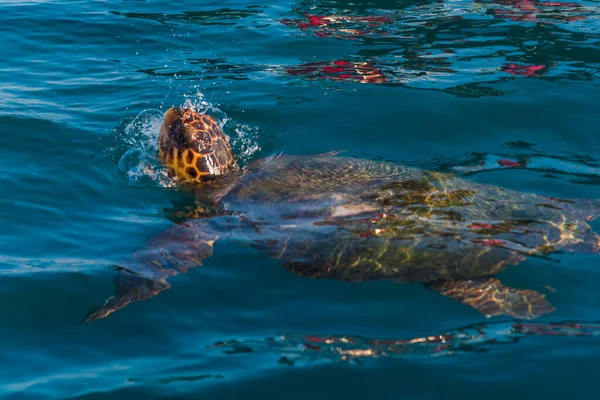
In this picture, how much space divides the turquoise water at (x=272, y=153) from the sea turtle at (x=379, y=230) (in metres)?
0.16

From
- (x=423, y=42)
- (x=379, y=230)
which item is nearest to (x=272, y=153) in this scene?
(x=379, y=230)

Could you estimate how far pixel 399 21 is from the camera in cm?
1409

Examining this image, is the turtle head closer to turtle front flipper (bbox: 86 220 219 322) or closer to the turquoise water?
the turquoise water

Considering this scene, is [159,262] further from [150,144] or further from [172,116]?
[150,144]

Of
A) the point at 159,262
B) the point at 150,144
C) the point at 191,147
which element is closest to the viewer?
the point at 159,262

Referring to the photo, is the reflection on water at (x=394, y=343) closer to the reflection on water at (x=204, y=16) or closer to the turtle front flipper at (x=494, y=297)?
the turtle front flipper at (x=494, y=297)

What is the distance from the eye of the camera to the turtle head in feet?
27.0

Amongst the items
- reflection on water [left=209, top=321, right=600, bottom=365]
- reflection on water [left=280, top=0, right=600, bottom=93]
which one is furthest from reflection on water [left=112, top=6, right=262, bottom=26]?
reflection on water [left=209, top=321, right=600, bottom=365]

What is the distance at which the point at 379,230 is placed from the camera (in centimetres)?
647

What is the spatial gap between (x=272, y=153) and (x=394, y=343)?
4.16 m

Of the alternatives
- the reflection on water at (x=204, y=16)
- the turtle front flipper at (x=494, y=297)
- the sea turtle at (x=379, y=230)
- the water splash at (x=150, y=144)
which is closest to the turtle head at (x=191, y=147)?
the water splash at (x=150, y=144)

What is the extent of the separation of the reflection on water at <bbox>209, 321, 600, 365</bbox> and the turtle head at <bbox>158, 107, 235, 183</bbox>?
3348mm

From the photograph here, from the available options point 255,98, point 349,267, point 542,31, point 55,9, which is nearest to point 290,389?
point 349,267

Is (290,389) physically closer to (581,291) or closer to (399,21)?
(581,291)
